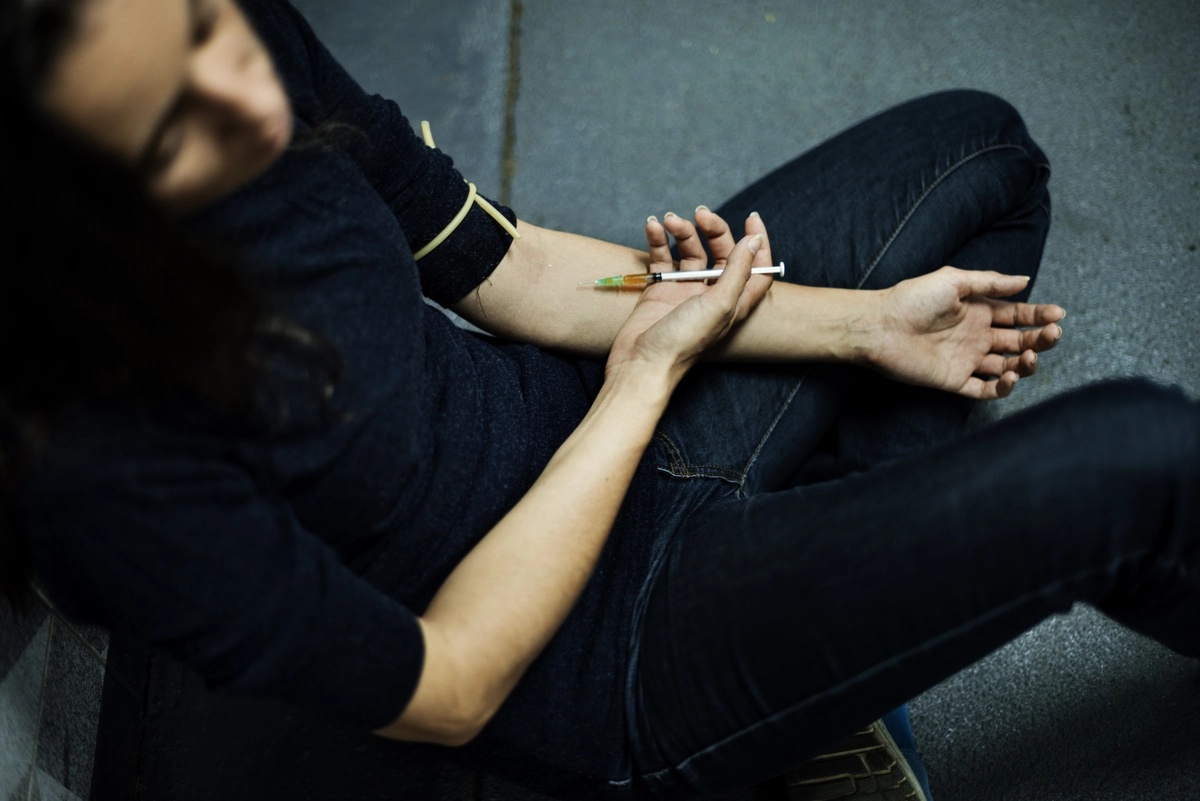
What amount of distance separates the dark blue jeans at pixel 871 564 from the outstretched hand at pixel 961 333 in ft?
0.58

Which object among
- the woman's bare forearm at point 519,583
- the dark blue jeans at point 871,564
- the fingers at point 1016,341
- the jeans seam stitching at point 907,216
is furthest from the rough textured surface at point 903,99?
the woman's bare forearm at point 519,583

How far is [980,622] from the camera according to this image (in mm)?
771

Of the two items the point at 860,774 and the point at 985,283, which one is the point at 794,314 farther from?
the point at 860,774

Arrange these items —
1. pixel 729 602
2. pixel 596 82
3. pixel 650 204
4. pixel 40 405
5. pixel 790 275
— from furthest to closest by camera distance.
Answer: pixel 596 82
pixel 650 204
pixel 790 275
pixel 729 602
pixel 40 405

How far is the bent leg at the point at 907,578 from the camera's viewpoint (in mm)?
733

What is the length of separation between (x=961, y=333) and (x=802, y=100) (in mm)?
790

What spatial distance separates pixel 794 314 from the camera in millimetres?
1046

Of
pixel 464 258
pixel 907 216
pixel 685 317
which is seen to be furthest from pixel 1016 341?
pixel 464 258

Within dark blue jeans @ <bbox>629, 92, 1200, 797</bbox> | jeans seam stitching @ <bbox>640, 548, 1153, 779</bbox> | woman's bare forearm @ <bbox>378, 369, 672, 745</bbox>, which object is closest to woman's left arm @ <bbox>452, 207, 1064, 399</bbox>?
dark blue jeans @ <bbox>629, 92, 1200, 797</bbox>

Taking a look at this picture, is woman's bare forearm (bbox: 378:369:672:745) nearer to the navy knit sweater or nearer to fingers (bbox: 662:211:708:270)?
the navy knit sweater

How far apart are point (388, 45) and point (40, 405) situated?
4.77ft

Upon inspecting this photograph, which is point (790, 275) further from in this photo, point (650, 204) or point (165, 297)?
point (165, 297)

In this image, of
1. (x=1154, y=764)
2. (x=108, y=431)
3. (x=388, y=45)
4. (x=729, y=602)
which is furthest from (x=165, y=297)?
(x=388, y=45)

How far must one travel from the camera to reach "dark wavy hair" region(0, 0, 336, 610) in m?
0.51
